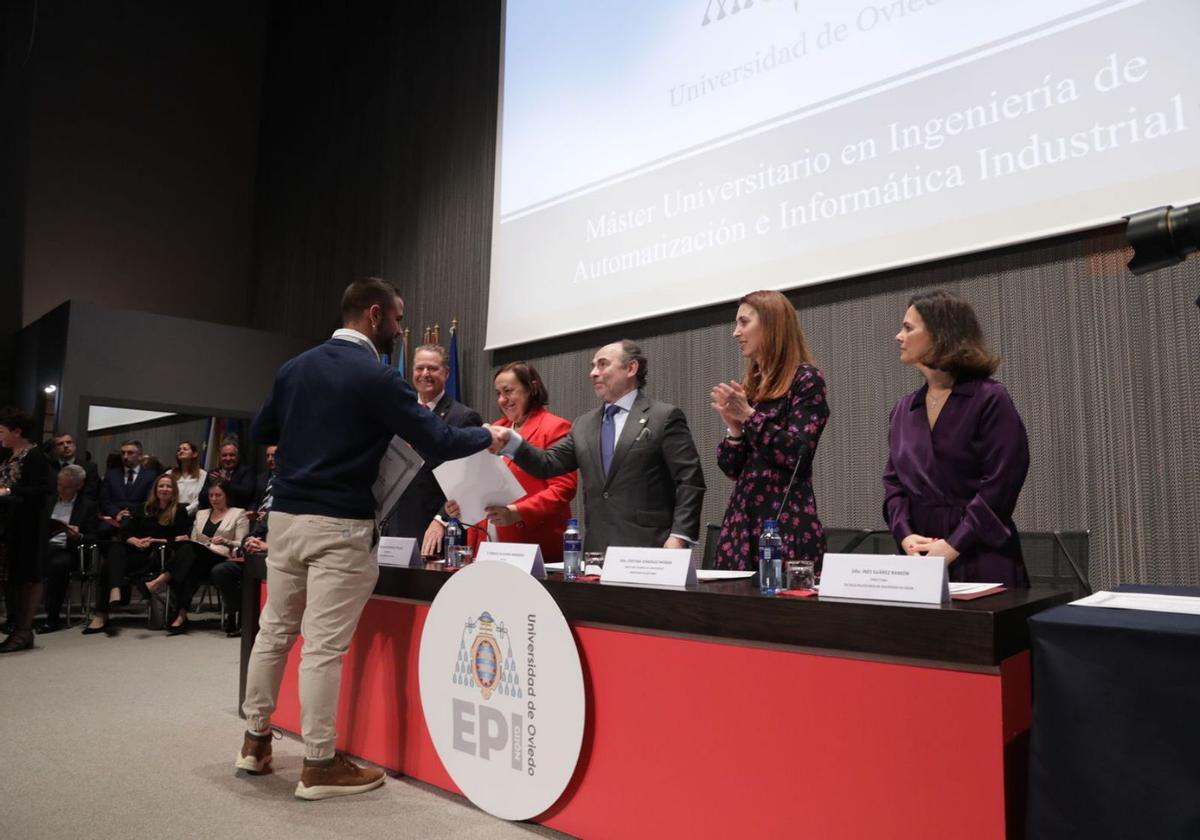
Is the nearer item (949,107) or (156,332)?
(949,107)

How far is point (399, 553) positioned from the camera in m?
2.66

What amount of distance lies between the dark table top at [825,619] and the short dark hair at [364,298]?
1010 mm

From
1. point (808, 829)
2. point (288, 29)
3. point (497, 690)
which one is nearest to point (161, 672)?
point (497, 690)

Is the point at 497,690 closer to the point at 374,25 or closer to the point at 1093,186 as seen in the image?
the point at 1093,186

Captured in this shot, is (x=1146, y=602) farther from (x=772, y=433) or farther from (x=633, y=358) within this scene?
(x=633, y=358)

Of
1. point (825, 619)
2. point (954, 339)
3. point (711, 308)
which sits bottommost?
point (825, 619)

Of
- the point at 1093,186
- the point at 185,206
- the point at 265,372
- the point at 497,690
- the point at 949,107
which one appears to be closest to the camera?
the point at 497,690

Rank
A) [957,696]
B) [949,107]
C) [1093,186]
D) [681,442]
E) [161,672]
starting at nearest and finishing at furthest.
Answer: [957,696] → [681,442] → [1093,186] → [949,107] → [161,672]

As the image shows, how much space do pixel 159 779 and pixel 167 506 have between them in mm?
4144

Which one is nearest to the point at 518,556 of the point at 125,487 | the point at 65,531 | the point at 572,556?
the point at 572,556

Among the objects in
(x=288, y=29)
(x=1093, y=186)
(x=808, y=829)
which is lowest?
(x=808, y=829)

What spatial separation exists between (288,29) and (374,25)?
186cm

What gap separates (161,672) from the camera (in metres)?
4.23

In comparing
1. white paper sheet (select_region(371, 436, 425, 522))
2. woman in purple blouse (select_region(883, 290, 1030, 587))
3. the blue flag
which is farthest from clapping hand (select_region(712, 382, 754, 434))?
the blue flag
